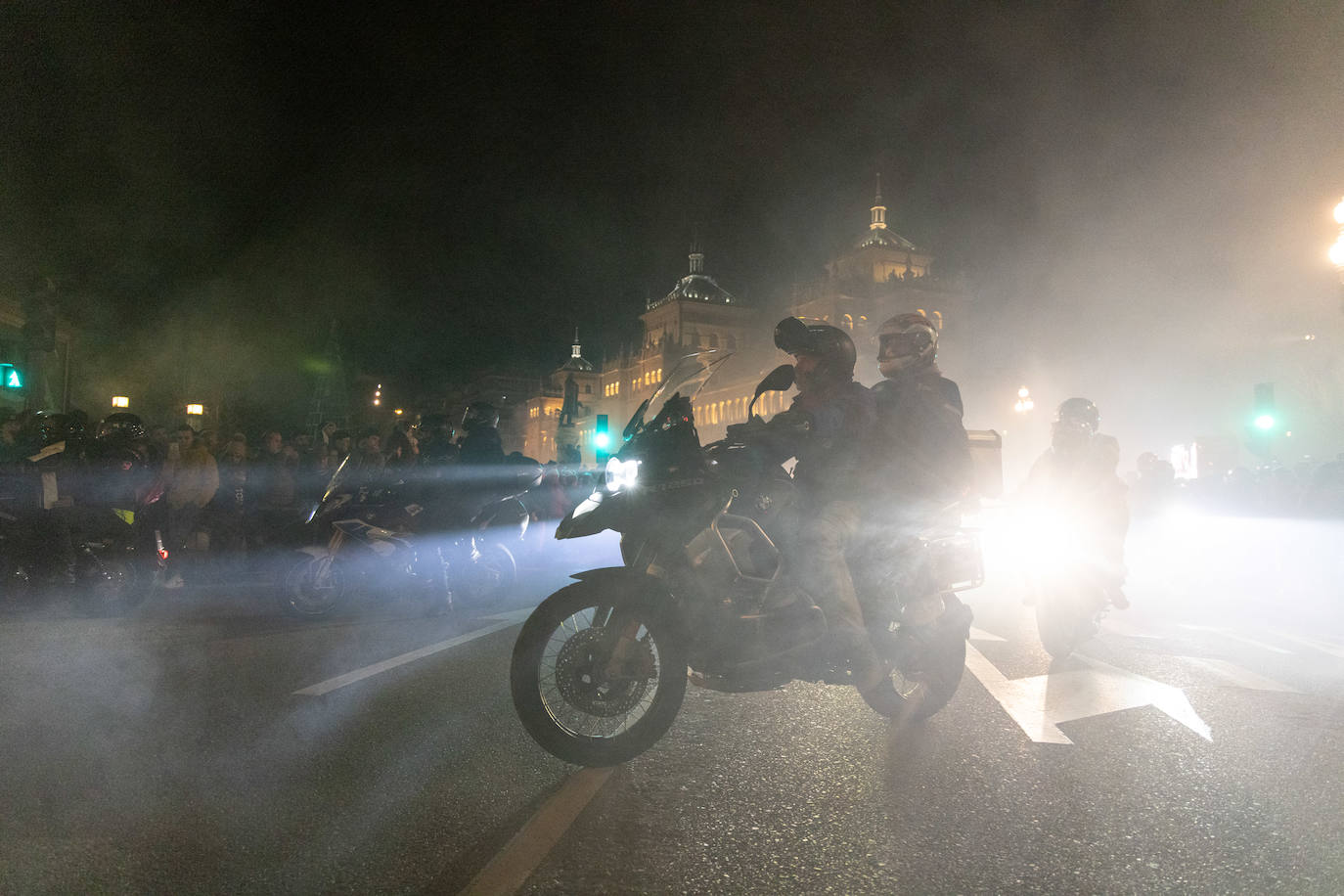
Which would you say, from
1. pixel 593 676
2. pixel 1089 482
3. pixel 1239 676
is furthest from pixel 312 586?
pixel 1239 676

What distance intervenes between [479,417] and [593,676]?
6043 millimetres

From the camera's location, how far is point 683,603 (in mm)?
3490

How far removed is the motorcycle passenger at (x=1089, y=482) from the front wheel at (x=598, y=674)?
15.0 feet

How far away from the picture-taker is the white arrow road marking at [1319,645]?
277 inches

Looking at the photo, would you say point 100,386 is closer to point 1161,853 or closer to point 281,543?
point 281,543

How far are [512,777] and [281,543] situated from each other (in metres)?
9.44

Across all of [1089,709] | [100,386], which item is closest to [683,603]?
[1089,709]

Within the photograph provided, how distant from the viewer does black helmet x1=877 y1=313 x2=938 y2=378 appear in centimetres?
443

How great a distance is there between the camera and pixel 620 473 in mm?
3705

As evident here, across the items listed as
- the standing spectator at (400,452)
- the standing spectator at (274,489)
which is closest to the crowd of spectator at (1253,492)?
the standing spectator at (400,452)

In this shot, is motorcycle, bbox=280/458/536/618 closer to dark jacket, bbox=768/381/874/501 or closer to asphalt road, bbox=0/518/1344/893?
asphalt road, bbox=0/518/1344/893

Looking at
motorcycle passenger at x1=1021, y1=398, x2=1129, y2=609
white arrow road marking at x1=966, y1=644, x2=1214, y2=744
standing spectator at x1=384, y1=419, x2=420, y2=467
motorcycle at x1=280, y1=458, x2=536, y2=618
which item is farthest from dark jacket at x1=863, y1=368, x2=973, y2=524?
standing spectator at x1=384, y1=419, x2=420, y2=467

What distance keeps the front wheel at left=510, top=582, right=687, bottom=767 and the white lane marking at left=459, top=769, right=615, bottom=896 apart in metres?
0.15

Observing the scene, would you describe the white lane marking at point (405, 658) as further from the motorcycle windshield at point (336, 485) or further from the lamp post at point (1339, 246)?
the lamp post at point (1339, 246)
